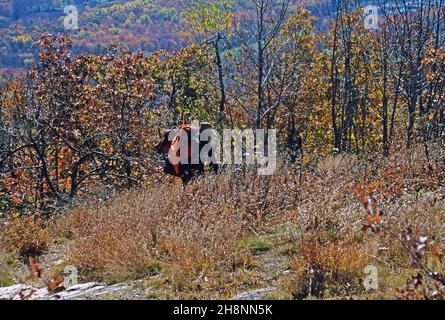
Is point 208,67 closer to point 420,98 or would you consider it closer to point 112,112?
point 112,112

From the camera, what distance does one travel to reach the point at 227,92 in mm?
12352

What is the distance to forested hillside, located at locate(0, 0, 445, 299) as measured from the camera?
4730 mm

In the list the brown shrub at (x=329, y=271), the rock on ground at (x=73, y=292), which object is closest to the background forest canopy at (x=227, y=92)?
the brown shrub at (x=329, y=271)

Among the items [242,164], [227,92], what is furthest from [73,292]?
[227,92]

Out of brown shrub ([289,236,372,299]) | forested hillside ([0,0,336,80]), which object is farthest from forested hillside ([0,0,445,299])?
forested hillside ([0,0,336,80])

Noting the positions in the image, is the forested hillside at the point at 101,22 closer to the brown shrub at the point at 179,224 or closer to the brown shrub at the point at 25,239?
the brown shrub at the point at 25,239

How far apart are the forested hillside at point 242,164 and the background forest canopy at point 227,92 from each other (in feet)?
0.15

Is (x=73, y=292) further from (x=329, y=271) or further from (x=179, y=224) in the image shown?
(x=329, y=271)

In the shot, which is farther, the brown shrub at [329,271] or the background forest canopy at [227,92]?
the background forest canopy at [227,92]

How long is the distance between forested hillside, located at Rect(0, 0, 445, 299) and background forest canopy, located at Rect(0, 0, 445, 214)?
5cm

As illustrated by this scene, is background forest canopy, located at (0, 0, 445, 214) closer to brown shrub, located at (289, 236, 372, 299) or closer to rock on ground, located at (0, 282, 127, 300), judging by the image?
brown shrub, located at (289, 236, 372, 299)

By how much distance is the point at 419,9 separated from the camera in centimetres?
1131

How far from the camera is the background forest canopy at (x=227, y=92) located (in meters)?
10.4
